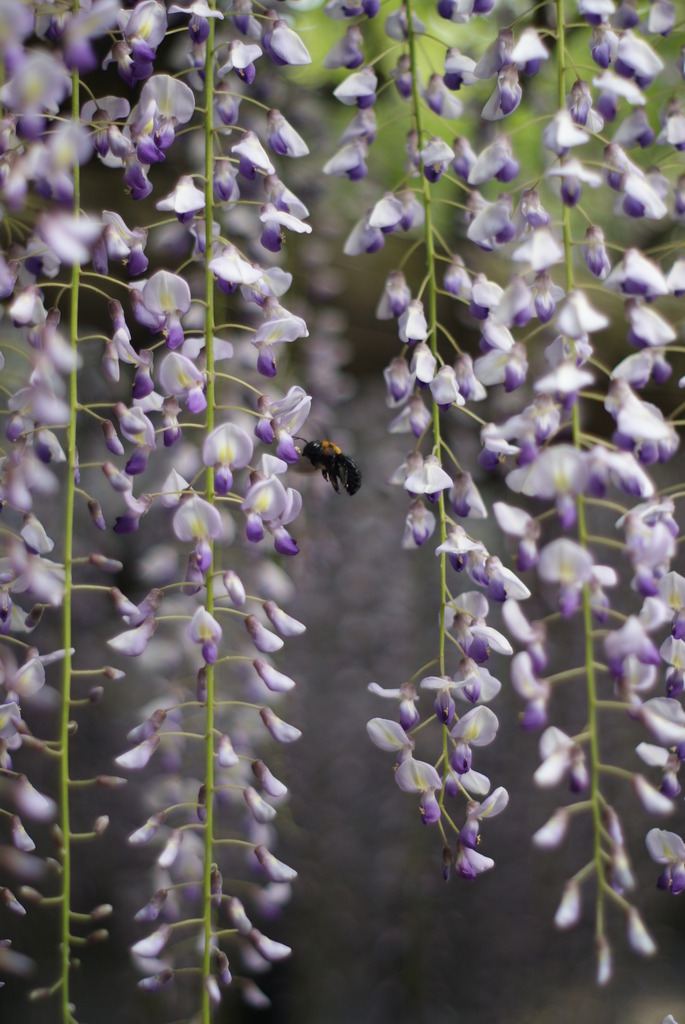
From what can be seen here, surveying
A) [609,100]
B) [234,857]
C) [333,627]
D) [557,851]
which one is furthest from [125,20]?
[557,851]

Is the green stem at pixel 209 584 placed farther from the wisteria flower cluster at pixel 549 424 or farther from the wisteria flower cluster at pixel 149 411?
the wisteria flower cluster at pixel 549 424

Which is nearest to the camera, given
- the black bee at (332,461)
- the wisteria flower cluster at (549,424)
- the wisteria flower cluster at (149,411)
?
the wisteria flower cluster at (549,424)

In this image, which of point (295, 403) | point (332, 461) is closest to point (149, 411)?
point (295, 403)

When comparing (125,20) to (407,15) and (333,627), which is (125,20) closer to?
(407,15)

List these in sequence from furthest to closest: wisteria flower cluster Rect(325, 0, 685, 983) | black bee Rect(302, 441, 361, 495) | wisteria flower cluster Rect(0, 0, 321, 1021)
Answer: black bee Rect(302, 441, 361, 495)
wisteria flower cluster Rect(0, 0, 321, 1021)
wisteria flower cluster Rect(325, 0, 685, 983)

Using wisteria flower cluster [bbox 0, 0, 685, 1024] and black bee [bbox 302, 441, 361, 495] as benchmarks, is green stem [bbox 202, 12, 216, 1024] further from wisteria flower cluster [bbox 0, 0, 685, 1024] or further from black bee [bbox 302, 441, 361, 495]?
black bee [bbox 302, 441, 361, 495]

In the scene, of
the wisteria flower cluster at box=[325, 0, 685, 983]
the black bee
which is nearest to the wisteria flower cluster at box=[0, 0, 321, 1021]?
the wisteria flower cluster at box=[325, 0, 685, 983]

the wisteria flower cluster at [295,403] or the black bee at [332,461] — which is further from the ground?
the wisteria flower cluster at [295,403]

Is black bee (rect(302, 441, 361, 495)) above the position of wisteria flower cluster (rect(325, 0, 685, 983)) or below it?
below

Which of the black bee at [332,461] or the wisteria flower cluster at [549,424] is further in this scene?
the black bee at [332,461]

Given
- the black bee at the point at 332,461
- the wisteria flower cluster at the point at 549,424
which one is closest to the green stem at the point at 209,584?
the wisteria flower cluster at the point at 549,424

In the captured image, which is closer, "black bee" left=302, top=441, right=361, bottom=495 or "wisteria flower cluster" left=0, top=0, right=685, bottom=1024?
"wisteria flower cluster" left=0, top=0, right=685, bottom=1024
